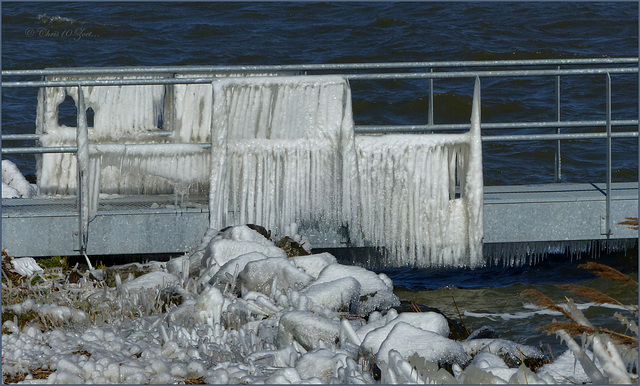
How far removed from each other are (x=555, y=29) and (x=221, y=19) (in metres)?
8.36

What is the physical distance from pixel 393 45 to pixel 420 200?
565 inches

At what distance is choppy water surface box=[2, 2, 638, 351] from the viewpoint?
1680 centimetres

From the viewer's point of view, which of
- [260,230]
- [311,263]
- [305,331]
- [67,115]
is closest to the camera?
[305,331]

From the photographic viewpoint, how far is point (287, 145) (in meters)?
6.30

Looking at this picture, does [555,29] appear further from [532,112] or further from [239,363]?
[239,363]

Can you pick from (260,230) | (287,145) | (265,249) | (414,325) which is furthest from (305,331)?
(287,145)

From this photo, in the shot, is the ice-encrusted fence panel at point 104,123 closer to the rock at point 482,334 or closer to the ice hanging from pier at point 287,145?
the ice hanging from pier at point 287,145

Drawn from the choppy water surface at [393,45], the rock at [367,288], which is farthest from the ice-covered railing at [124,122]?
the choppy water surface at [393,45]

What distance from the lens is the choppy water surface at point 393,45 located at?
661 inches

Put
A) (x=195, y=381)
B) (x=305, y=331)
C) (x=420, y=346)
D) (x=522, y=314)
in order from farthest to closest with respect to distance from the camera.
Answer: (x=522, y=314), (x=305, y=331), (x=420, y=346), (x=195, y=381)

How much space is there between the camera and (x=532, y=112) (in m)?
17.1

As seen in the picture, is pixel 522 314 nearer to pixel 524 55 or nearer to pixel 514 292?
pixel 514 292

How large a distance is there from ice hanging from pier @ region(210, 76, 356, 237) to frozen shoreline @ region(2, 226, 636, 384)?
0.36 m

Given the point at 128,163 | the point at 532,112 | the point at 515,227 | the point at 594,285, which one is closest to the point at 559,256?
the point at 594,285
